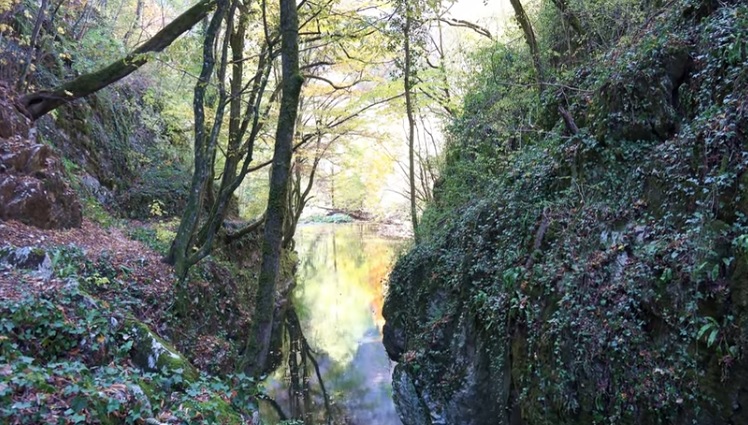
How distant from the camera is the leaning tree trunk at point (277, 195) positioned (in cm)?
522

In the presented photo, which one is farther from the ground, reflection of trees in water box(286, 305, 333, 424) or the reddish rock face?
the reddish rock face

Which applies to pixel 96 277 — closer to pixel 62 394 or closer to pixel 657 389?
pixel 62 394

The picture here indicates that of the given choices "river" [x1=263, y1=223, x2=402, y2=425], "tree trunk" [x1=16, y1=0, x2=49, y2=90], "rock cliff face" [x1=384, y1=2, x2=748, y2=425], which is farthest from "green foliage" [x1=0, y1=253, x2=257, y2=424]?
"tree trunk" [x1=16, y1=0, x2=49, y2=90]

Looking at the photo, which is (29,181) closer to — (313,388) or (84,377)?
(84,377)

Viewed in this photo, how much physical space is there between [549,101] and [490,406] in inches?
209

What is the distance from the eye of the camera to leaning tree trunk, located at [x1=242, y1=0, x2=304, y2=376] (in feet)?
Answer: 17.1

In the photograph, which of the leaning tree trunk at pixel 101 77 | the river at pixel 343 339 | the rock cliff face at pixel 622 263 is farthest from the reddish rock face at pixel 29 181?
the rock cliff face at pixel 622 263

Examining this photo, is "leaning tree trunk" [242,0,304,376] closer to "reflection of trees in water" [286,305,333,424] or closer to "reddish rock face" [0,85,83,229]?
"reflection of trees in water" [286,305,333,424]

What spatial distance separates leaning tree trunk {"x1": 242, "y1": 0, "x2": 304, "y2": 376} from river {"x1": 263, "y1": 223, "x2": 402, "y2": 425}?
4.05 m

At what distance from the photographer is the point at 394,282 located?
1130 cm

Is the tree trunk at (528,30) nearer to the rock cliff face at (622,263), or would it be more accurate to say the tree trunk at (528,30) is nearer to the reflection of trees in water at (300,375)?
the rock cliff face at (622,263)

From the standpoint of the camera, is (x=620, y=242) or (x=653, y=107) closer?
(x=620, y=242)

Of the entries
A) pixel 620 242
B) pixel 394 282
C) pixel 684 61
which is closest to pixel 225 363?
pixel 394 282

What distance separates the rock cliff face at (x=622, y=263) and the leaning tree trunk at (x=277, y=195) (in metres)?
3.23
